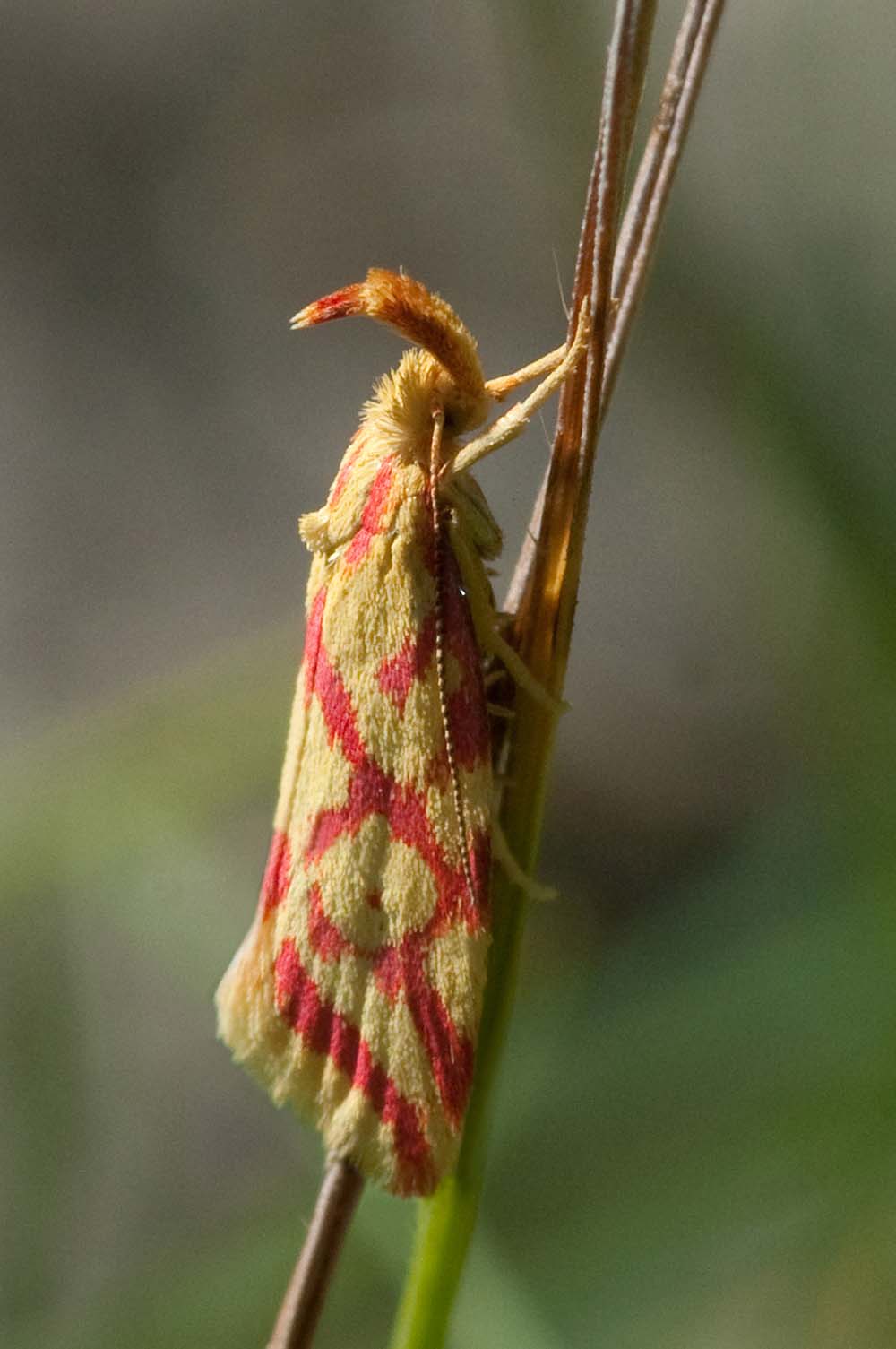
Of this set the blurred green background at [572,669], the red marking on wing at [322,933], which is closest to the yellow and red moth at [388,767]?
the red marking on wing at [322,933]

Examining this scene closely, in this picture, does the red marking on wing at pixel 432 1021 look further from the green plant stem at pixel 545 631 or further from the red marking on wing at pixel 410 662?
the red marking on wing at pixel 410 662

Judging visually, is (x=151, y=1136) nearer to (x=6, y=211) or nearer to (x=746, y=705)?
(x=746, y=705)

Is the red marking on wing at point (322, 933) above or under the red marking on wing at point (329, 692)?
under

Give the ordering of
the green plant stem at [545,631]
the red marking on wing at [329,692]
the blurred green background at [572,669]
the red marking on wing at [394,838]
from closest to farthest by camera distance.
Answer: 1. the green plant stem at [545,631]
2. the red marking on wing at [394,838]
3. the red marking on wing at [329,692]
4. the blurred green background at [572,669]

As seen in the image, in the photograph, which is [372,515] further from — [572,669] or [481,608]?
[572,669]

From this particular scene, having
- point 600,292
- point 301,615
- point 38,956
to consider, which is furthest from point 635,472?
point 600,292
